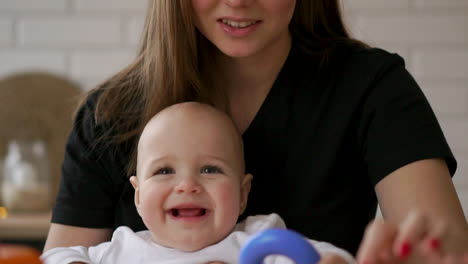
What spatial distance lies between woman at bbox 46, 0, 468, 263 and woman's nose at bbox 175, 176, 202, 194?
219 mm

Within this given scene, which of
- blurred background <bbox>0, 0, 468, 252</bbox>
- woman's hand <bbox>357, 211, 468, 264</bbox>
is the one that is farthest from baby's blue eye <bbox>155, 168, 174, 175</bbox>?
blurred background <bbox>0, 0, 468, 252</bbox>

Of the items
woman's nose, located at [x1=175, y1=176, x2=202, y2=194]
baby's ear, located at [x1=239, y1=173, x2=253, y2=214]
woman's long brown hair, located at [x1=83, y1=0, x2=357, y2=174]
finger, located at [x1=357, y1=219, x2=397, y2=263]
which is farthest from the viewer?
woman's long brown hair, located at [x1=83, y1=0, x2=357, y2=174]

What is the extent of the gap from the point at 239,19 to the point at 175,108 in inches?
7.4

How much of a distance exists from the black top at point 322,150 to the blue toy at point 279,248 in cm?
49

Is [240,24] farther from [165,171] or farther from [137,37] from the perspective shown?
[137,37]

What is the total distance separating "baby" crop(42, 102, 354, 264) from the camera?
119 cm

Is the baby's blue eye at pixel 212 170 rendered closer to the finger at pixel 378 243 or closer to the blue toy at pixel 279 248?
the blue toy at pixel 279 248

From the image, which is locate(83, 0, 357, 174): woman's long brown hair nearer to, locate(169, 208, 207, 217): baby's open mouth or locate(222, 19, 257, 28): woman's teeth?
locate(222, 19, 257, 28): woman's teeth

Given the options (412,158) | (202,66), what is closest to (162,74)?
(202,66)

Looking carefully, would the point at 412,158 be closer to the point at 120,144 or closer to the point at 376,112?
the point at 376,112

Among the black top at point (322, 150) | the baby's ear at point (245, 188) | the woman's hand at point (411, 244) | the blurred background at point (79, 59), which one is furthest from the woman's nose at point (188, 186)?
the blurred background at point (79, 59)

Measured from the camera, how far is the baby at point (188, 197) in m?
1.19

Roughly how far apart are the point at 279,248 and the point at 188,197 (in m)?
0.37

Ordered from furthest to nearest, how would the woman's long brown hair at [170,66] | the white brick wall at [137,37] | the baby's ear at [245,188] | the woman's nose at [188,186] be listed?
the white brick wall at [137,37]
the woman's long brown hair at [170,66]
the baby's ear at [245,188]
the woman's nose at [188,186]
